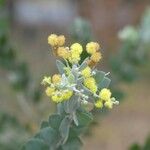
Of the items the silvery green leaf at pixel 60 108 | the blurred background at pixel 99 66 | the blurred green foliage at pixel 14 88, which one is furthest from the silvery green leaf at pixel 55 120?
the blurred green foliage at pixel 14 88

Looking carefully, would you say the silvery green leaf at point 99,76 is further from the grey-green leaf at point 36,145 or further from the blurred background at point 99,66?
the blurred background at point 99,66

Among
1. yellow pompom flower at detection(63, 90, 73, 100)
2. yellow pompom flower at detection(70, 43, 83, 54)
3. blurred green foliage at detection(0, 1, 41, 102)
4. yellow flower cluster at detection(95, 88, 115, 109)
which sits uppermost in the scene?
blurred green foliage at detection(0, 1, 41, 102)

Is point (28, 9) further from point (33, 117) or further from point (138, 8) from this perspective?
point (33, 117)

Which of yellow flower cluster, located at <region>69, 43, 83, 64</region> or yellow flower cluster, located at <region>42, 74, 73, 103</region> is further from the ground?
yellow flower cluster, located at <region>69, 43, 83, 64</region>

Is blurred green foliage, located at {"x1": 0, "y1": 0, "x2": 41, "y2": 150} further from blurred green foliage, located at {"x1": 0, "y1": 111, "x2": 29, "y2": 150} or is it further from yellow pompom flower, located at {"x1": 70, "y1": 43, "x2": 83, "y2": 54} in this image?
yellow pompom flower, located at {"x1": 70, "y1": 43, "x2": 83, "y2": 54}

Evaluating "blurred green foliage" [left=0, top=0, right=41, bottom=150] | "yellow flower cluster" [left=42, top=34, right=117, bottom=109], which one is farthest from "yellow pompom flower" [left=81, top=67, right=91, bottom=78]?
→ "blurred green foliage" [left=0, top=0, right=41, bottom=150]

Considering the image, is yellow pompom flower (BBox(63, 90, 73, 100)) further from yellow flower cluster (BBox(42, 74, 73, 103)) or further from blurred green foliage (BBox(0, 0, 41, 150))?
blurred green foliage (BBox(0, 0, 41, 150))

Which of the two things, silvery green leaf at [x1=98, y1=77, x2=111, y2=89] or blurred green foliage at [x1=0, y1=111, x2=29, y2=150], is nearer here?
silvery green leaf at [x1=98, y1=77, x2=111, y2=89]

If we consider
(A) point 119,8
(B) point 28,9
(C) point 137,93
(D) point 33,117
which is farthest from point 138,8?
(D) point 33,117
